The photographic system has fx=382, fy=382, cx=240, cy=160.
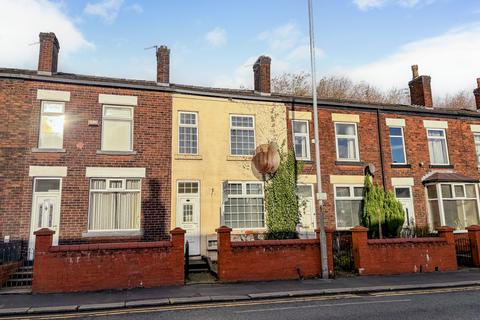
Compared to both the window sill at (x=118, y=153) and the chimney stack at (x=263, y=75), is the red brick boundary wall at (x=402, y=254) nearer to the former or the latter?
the chimney stack at (x=263, y=75)

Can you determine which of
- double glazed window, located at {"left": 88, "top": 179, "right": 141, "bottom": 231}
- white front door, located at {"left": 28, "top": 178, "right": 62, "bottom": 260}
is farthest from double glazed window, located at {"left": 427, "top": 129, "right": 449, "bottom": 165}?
A: white front door, located at {"left": 28, "top": 178, "right": 62, "bottom": 260}

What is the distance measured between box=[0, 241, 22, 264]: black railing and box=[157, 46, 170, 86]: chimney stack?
27.4 feet

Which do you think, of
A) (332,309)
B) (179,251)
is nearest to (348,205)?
(179,251)

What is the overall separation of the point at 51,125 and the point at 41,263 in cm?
619

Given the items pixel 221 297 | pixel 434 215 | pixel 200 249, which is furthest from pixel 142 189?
pixel 434 215

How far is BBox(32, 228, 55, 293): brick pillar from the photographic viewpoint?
1077 cm

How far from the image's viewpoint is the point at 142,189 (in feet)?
50.6

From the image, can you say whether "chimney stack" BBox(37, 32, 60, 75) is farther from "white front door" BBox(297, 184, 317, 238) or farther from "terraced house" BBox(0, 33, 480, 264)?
"white front door" BBox(297, 184, 317, 238)

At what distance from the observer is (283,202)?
17.0 metres

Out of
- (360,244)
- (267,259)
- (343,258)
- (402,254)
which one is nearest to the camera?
(267,259)

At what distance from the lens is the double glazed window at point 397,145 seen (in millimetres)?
19406

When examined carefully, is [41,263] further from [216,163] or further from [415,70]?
[415,70]

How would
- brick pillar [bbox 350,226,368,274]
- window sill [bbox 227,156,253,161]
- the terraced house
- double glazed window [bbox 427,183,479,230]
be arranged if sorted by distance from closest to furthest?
brick pillar [bbox 350,226,368,274] < the terraced house < window sill [bbox 227,156,253,161] < double glazed window [bbox 427,183,479,230]

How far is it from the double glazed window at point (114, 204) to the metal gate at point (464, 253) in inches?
530
